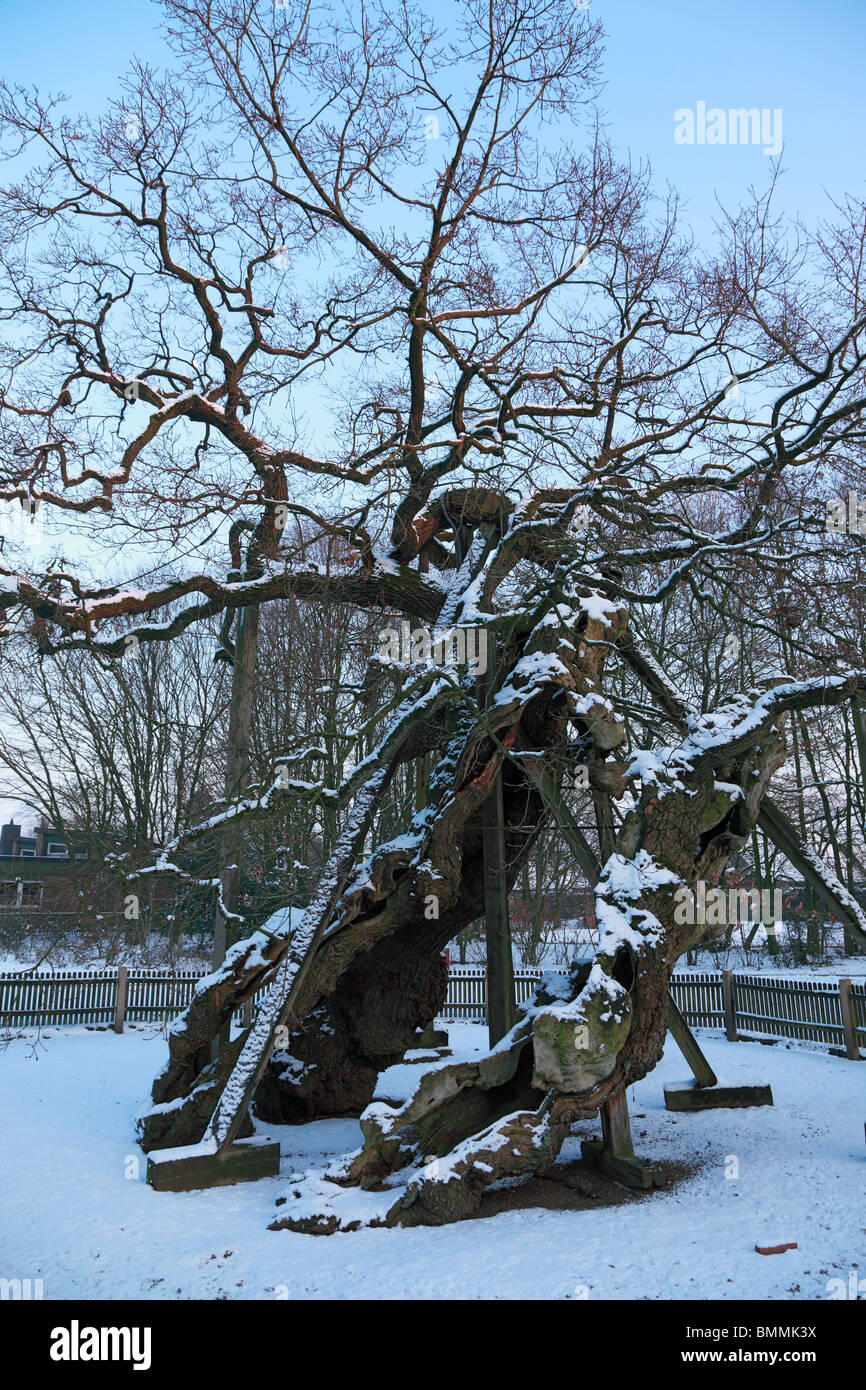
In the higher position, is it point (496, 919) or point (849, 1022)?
point (496, 919)

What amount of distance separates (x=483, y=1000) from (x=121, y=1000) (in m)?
7.58

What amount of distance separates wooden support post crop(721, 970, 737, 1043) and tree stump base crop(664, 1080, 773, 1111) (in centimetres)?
619

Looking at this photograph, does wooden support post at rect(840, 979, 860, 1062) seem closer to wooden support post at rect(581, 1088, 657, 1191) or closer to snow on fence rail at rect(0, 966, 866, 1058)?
snow on fence rail at rect(0, 966, 866, 1058)

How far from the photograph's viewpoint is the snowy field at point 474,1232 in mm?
5574

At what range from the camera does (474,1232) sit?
6633mm

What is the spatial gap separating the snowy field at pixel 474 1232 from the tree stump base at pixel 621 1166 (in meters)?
0.20

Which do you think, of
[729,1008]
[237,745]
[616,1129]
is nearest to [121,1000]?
[237,745]

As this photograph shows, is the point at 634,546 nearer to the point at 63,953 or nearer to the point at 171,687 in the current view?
the point at 171,687

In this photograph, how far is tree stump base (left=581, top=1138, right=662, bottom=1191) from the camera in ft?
25.2

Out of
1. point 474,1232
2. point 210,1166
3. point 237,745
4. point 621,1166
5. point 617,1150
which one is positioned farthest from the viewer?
point 237,745

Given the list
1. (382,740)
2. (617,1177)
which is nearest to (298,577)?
(382,740)

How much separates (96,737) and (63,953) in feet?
20.4

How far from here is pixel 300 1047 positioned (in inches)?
431

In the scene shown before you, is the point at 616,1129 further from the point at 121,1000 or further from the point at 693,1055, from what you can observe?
the point at 121,1000
